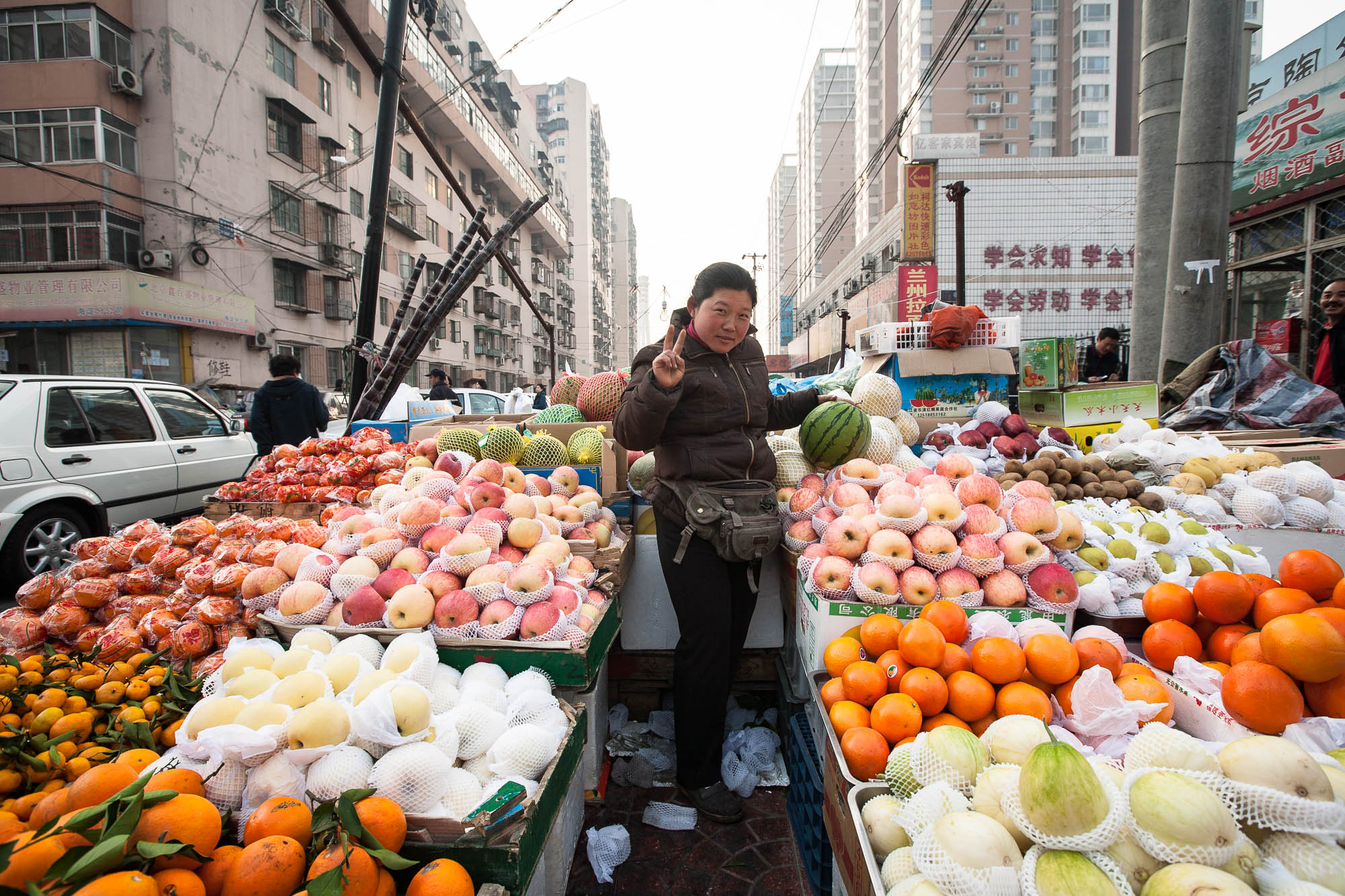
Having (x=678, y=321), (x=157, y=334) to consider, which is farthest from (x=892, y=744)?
(x=157, y=334)

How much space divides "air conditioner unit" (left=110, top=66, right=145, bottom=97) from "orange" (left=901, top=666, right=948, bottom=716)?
2460cm

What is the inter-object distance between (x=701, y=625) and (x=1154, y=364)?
22.4 ft

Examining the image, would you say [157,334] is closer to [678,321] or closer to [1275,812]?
[678,321]

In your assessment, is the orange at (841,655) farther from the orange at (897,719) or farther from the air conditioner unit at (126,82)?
the air conditioner unit at (126,82)

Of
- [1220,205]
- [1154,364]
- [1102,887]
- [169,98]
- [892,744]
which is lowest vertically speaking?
[892,744]

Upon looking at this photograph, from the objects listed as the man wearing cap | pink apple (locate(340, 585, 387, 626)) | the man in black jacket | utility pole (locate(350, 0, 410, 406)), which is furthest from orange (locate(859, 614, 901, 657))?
the man wearing cap

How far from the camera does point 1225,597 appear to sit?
1961 millimetres

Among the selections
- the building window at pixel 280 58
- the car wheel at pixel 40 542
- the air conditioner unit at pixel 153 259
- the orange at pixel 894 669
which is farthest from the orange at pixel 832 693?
the building window at pixel 280 58

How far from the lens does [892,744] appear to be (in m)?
1.75

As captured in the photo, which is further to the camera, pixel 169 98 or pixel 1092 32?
pixel 1092 32

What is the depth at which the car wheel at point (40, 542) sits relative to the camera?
5.07m

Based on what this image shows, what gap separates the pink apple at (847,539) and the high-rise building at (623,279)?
109766mm

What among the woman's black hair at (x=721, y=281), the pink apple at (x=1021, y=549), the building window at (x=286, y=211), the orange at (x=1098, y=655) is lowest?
the orange at (x=1098, y=655)

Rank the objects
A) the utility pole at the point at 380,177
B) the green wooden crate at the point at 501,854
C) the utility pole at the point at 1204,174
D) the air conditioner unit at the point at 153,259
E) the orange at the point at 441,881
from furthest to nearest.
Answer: the air conditioner unit at the point at 153,259 → the utility pole at the point at 380,177 → the utility pole at the point at 1204,174 → the green wooden crate at the point at 501,854 → the orange at the point at 441,881
